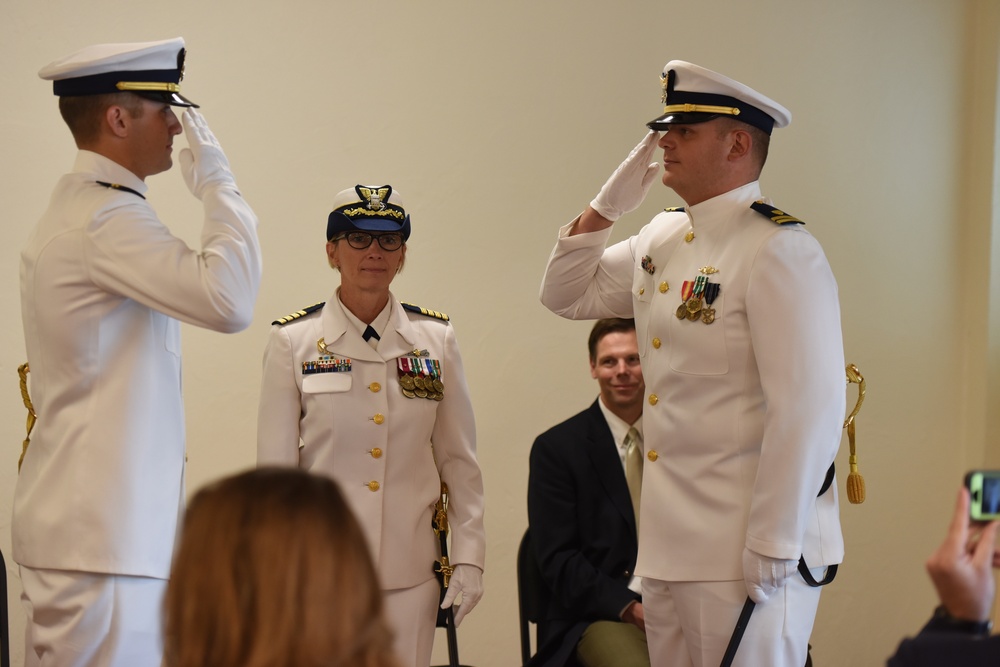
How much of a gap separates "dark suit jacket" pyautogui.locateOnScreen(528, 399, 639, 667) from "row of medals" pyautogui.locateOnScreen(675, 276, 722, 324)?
1.04 m

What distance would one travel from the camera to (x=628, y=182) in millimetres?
2688

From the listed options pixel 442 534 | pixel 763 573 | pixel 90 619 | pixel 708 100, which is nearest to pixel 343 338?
pixel 442 534

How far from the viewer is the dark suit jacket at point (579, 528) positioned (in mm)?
3227

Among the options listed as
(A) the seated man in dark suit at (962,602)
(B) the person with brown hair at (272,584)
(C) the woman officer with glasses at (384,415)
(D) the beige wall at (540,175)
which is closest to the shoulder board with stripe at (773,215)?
(C) the woman officer with glasses at (384,415)

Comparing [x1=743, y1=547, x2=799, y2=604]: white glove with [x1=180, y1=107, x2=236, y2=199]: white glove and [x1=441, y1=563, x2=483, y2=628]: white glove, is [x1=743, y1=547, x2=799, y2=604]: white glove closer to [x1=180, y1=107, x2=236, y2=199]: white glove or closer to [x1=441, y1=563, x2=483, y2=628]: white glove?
[x1=441, y1=563, x2=483, y2=628]: white glove

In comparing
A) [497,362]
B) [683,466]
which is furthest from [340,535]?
[497,362]

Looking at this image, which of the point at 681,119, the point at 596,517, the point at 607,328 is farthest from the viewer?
the point at 607,328

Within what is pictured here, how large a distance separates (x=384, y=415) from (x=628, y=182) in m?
0.80

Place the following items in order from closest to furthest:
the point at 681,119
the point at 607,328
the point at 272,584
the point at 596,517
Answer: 1. the point at 272,584
2. the point at 681,119
3. the point at 596,517
4. the point at 607,328

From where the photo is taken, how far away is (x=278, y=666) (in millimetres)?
1156

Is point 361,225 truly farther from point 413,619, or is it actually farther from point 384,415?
point 413,619

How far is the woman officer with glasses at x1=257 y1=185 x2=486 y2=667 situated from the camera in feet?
8.84

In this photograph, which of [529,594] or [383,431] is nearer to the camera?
[383,431]

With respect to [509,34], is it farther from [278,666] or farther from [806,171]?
[278,666]
